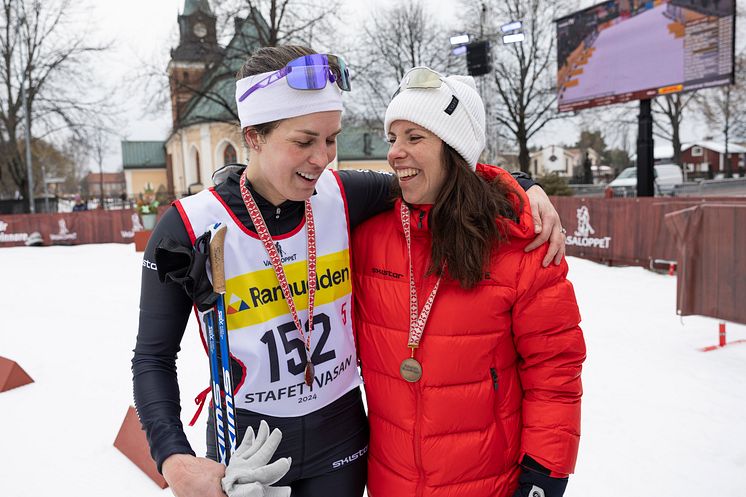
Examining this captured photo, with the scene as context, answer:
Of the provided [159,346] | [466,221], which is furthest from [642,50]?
[159,346]

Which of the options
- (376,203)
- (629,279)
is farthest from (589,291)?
(376,203)

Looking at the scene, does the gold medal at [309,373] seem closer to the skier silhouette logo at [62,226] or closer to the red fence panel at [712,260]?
the red fence panel at [712,260]

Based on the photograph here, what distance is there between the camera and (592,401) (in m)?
4.66

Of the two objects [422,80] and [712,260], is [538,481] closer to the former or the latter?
[422,80]

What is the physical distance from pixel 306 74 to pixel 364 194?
0.56m

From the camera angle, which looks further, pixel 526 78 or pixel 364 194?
pixel 526 78

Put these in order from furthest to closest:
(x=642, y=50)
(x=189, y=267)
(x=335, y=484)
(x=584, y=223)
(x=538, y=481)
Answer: (x=642, y=50)
(x=584, y=223)
(x=335, y=484)
(x=538, y=481)
(x=189, y=267)

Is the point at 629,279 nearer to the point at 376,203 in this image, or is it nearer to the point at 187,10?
the point at 376,203

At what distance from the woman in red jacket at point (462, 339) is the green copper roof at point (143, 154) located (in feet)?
209

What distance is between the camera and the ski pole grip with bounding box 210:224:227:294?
59.4 inches

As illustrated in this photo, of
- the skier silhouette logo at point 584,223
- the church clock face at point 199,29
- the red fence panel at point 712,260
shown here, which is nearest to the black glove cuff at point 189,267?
the red fence panel at point 712,260

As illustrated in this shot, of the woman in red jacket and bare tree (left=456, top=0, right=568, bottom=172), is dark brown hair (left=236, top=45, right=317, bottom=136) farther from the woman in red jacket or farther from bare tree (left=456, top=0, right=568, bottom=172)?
bare tree (left=456, top=0, right=568, bottom=172)

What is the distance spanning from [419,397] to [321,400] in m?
0.34

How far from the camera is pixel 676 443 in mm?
3943
